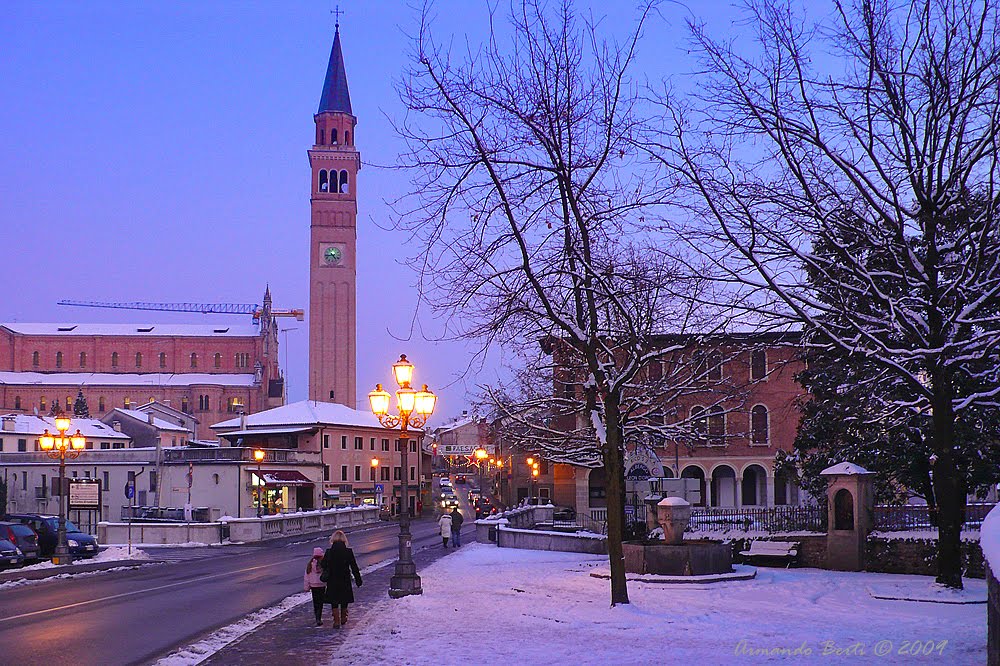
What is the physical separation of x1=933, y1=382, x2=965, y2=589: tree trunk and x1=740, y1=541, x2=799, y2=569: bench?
714 cm

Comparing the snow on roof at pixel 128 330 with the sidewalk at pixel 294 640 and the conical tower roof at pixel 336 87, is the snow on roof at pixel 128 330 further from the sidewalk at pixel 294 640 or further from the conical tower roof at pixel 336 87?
the sidewalk at pixel 294 640

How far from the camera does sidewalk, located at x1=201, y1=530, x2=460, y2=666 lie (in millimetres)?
12445

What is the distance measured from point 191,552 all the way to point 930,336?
32329 millimetres

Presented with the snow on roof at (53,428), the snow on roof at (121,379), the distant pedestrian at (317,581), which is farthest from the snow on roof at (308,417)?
the distant pedestrian at (317,581)

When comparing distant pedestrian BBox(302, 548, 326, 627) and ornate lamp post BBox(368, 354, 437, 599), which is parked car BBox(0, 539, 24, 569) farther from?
distant pedestrian BBox(302, 548, 326, 627)

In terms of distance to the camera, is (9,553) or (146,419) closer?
(9,553)

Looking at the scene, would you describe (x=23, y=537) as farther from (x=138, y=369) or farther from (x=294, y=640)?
(x=138, y=369)

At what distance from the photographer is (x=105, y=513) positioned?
69438 millimetres

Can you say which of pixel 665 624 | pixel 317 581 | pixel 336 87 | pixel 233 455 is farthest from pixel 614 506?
pixel 336 87

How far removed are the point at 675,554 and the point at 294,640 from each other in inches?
370

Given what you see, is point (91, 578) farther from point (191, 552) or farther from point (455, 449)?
point (455, 449)

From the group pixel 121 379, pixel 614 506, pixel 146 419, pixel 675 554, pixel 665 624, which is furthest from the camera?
pixel 121 379

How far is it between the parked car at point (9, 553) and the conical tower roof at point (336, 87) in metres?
116

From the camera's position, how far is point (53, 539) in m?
36.9
